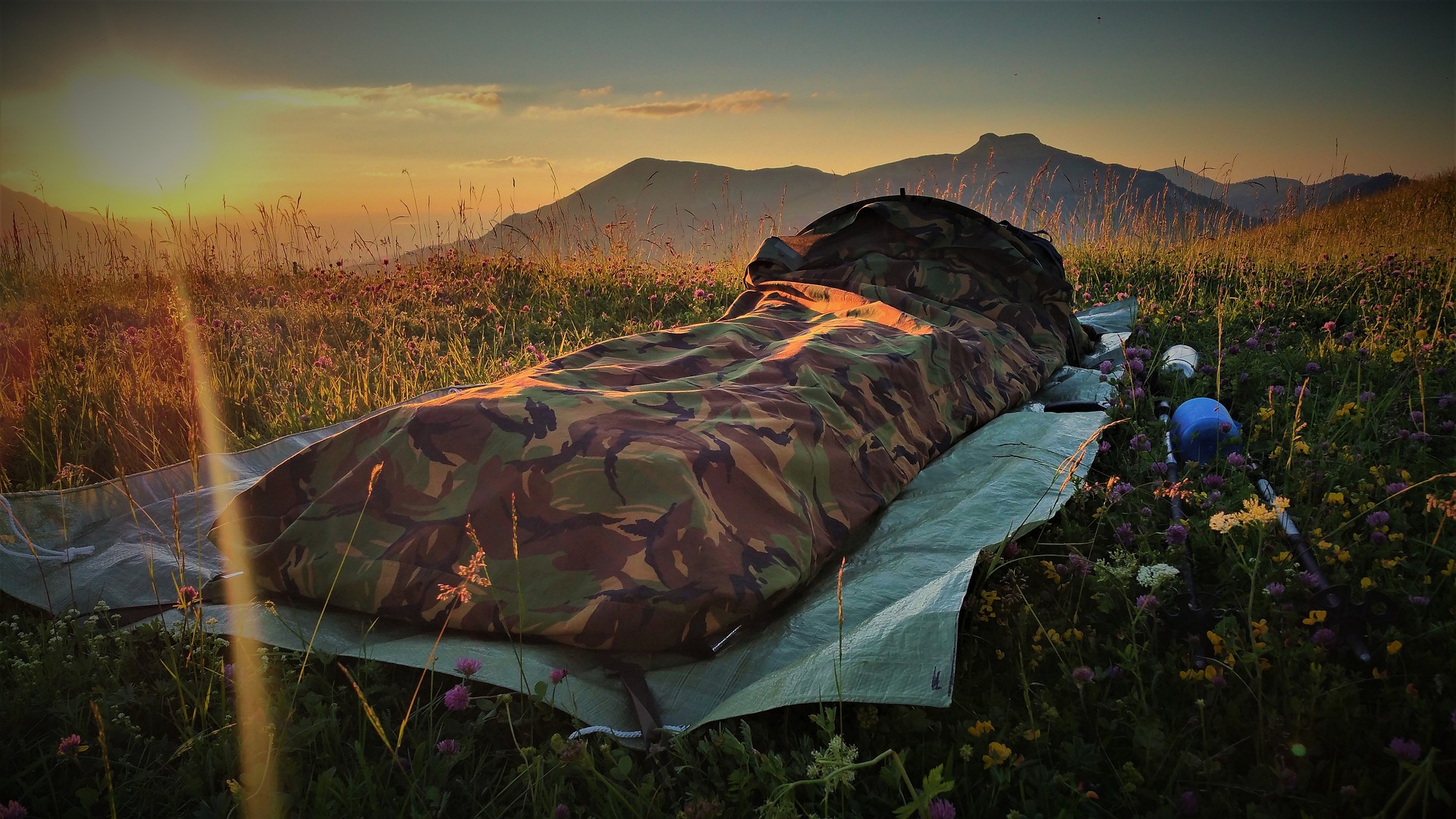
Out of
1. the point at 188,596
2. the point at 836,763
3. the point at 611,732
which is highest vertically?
the point at 188,596

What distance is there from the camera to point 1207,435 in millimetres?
2727

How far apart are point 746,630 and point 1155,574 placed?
1.01m

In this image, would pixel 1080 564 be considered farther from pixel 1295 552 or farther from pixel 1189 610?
pixel 1295 552

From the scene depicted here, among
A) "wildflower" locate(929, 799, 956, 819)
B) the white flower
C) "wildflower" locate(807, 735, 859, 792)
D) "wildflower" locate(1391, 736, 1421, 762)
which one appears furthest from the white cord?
"wildflower" locate(1391, 736, 1421, 762)

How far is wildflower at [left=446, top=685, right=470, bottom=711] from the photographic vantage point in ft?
5.33

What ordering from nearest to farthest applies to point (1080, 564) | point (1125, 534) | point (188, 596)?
point (188, 596) → point (1080, 564) → point (1125, 534)

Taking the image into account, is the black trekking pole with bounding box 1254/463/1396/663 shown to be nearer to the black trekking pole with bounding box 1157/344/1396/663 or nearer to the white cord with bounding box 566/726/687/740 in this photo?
the black trekking pole with bounding box 1157/344/1396/663

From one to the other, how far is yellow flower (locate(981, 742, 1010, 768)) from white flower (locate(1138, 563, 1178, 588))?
0.61m

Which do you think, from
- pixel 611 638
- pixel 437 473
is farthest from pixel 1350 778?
pixel 437 473

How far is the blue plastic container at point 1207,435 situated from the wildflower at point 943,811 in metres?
2.00

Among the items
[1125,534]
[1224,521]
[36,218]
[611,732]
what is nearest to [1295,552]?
[1125,534]

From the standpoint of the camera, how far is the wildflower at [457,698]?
162cm

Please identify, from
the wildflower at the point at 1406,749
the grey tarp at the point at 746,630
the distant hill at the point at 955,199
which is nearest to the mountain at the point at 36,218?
the distant hill at the point at 955,199

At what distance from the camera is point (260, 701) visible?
168 centimetres
